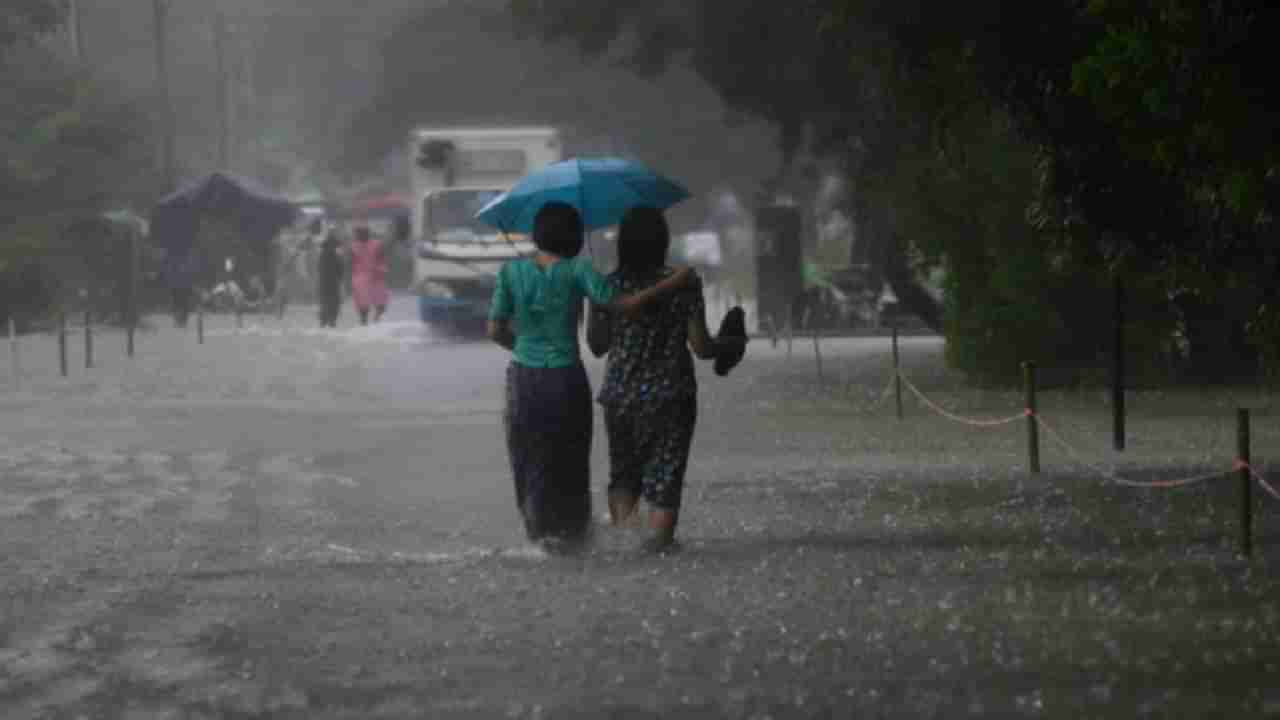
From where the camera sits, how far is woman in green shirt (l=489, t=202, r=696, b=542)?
1575 centimetres

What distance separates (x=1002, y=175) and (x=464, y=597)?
17.1 metres

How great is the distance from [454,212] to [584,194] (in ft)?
104

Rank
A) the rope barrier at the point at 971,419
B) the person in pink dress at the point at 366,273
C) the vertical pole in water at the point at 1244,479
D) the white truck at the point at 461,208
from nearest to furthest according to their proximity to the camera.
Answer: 1. the vertical pole in water at the point at 1244,479
2. the rope barrier at the point at 971,419
3. the white truck at the point at 461,208
4. the person in pink dress at the point at 366,273

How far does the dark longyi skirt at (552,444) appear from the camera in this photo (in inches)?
619

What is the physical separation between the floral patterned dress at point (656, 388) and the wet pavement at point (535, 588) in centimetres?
49

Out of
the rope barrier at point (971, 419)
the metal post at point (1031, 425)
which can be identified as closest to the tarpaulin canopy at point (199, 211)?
the rope barrier at point (971, 419)

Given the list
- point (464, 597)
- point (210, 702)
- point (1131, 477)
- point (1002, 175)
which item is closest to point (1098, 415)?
point (1002, 175)

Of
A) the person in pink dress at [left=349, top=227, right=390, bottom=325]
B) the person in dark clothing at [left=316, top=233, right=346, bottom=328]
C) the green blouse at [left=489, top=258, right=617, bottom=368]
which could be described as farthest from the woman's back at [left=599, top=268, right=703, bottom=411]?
the person in pink dress at [left=349, top=227, right=390, bottom=325]

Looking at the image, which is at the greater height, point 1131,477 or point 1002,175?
point 1002,175

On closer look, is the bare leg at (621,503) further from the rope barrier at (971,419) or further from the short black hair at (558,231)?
the rope barrier at (971,419)

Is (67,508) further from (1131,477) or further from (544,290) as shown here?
(1131,477)

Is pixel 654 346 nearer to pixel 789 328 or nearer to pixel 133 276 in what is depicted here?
pixel 789 328

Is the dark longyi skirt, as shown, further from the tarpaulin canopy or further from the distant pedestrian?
the tarpaulin canopy

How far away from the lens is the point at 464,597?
14008 mm
